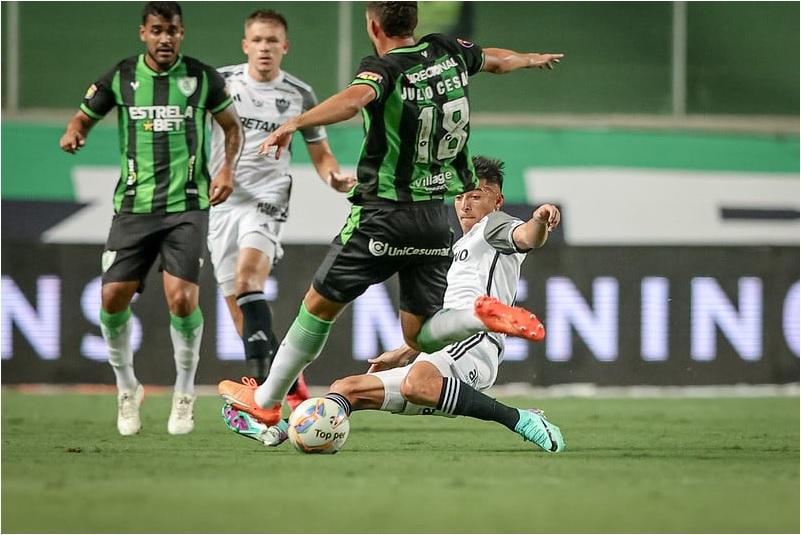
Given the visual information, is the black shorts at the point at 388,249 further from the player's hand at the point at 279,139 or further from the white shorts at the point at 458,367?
the player's hand at the point at 279,139

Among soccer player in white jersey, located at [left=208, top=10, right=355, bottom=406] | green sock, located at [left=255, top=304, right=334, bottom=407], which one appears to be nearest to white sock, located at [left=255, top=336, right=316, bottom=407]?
green sock, located at [left=255, top=304, right=334, bottom=407]

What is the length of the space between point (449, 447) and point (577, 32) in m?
5.87

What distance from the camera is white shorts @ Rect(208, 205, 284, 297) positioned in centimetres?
803

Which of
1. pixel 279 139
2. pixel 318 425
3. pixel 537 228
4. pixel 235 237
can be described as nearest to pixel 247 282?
pixel 235 237

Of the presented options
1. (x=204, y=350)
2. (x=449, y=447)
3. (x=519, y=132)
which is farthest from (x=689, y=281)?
(x=449, y=447)

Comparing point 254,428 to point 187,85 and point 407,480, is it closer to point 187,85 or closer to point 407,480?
point 407,480

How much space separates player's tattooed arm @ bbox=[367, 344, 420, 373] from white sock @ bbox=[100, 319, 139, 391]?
1.48 meters

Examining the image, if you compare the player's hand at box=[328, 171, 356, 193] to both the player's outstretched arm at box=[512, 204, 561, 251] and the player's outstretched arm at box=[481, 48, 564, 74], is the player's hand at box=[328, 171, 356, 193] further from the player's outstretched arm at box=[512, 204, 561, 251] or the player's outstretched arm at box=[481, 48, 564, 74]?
the player's outstretched arm at box=[512, 204, 561, 251]

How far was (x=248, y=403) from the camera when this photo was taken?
636cm

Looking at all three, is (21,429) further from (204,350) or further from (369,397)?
(204,350)

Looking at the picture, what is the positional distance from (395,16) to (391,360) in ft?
5.33

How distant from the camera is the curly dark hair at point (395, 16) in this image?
595cm

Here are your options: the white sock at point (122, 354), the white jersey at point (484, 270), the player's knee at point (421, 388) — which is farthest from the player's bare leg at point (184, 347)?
the player's knee at point (421, 388)

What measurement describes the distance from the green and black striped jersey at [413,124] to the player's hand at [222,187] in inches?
58.2
